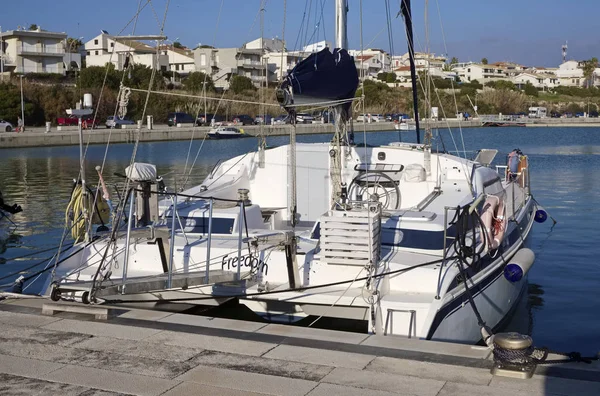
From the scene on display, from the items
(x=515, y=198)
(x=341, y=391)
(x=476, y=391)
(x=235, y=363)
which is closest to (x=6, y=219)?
(x=515, y=198)

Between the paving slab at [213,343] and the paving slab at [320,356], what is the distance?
0.48ft

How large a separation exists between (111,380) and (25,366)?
0.86 m

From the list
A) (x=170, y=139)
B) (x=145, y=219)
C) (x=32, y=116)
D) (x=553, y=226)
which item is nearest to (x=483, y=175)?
(x=145, y=219)

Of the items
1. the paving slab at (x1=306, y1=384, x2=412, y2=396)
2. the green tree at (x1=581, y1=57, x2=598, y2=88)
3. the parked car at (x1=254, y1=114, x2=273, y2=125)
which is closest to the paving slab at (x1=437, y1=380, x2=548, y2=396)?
the paving slab at (x1=306, y1=384, x2=412, y2=396)

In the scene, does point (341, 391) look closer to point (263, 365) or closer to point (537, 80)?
point (263, 365)

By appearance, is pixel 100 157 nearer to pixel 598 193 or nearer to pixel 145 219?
pixel 598 193

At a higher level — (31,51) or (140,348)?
(31,51)

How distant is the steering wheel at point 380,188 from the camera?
1166 centimetres

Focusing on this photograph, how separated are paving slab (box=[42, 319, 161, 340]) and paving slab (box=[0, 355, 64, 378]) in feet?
2.74

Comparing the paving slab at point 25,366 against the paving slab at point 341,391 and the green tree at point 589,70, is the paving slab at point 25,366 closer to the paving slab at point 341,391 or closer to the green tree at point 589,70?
the paving slab at point 341,391

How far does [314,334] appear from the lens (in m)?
7.45

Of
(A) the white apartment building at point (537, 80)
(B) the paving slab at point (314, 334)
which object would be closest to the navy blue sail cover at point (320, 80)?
(B) the paving slab at point (314, 334)

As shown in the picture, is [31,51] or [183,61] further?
[183,61]

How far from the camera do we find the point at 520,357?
6.24 meters
